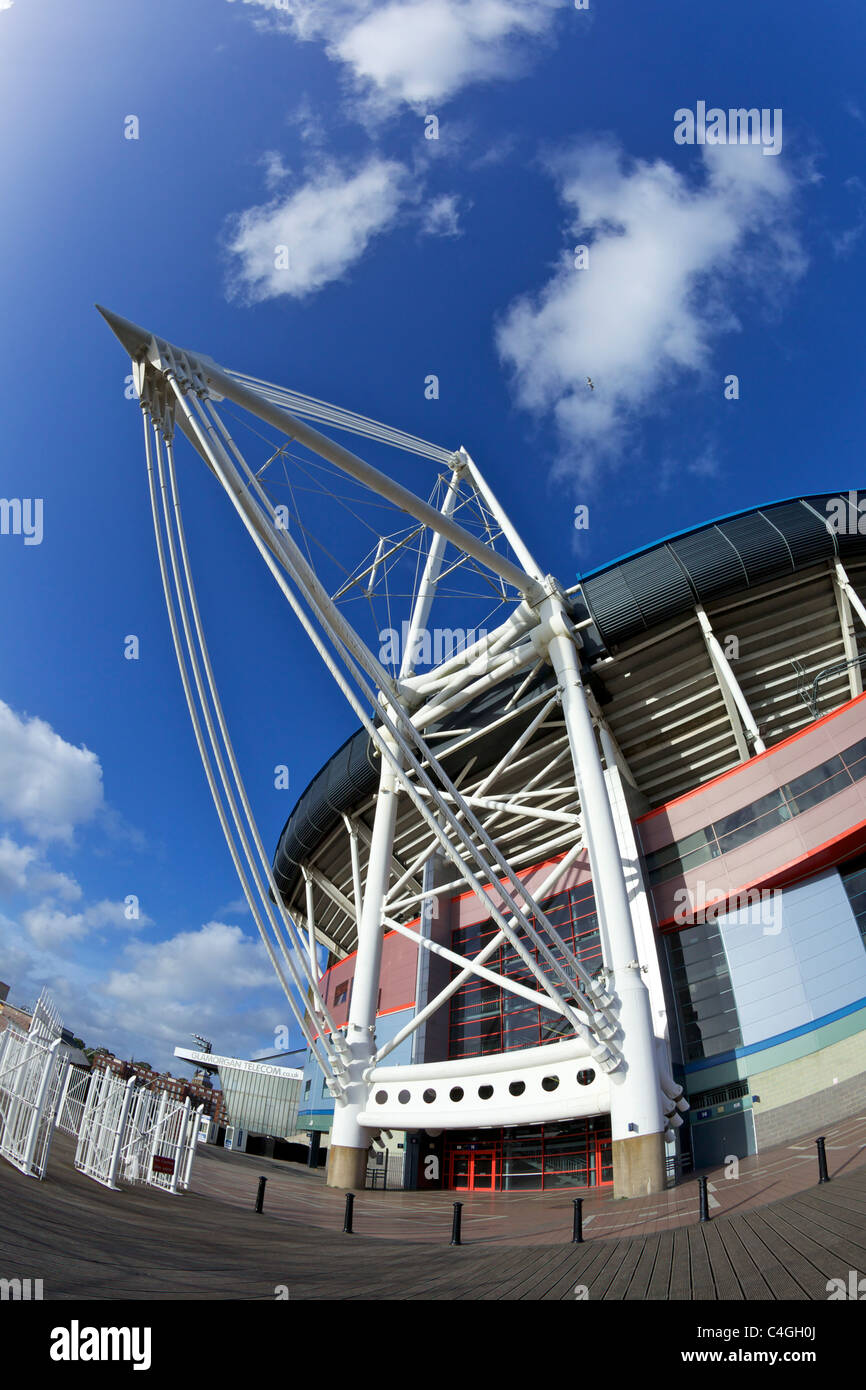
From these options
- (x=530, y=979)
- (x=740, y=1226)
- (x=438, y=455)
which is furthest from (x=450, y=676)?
(x=740, y=1226)

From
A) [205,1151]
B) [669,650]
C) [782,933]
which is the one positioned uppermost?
[669,650]

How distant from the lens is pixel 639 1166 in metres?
13.7

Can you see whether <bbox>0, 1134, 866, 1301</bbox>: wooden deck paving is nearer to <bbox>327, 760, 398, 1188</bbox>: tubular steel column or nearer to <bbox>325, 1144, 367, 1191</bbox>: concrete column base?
<bbox>327, 760, 398, 1188</bbox>: tubular steel column

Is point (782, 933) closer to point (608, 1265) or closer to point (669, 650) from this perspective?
point (669, 650)

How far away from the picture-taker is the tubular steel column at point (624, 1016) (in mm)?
13859

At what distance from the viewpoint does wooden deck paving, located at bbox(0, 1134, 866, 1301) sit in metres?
5.34

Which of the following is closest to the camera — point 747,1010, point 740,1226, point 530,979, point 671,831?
point 740,1226

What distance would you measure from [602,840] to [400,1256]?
1024cm

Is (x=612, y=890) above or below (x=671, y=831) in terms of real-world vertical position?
below

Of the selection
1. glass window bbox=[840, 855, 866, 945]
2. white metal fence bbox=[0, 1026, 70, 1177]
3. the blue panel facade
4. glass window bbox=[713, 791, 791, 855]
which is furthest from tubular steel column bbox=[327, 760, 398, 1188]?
glass window bbox=[840, 855, 866, 945]
